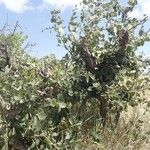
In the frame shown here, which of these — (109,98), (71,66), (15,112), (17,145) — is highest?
(71,66)

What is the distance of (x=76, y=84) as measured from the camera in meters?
5.61

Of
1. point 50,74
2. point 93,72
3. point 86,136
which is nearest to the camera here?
point 50,74

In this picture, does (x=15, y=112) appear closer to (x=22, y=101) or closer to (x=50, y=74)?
(x=22, y=101)

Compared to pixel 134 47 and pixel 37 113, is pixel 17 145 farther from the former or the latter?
pixel 134 47

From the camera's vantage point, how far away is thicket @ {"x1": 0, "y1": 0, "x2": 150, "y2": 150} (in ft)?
15.8

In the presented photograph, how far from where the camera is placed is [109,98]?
5.96 meters

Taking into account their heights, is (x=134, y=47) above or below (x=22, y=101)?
above

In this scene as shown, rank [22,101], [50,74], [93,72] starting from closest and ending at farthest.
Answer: [22,101] < [50,74] < [93,72]

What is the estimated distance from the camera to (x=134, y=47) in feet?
19.6

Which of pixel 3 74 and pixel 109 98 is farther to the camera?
pixel 109 98

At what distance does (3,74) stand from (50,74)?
0.55 meters

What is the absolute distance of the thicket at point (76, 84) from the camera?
15.8ft

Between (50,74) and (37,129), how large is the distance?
712 millimetres

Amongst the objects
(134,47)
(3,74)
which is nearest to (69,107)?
(3,74)
